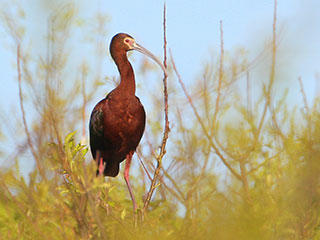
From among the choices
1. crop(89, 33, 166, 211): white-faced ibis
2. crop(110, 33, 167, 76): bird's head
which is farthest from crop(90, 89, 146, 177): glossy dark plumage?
crop(110, 33, 167, 76): bird's head

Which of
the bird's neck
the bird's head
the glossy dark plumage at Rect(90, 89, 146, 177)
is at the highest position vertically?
the bird's head

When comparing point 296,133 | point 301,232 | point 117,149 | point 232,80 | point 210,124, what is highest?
point 232,80

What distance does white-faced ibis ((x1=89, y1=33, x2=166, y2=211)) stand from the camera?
5.25 meters

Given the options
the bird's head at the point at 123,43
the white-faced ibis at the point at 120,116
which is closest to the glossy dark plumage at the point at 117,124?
the white-faced ibis at the point at 120,116

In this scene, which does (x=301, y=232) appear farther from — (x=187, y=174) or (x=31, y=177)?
(x=187, y=174)

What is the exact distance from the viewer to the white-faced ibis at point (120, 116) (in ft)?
17.2

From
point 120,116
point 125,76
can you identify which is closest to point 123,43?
point 125,76

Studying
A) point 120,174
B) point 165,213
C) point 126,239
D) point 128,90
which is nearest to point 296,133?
point 165,213

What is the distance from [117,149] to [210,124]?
1148 mm

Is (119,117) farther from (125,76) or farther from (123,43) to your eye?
(123,43)

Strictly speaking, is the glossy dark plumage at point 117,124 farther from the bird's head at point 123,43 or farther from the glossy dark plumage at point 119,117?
the bird's head at point 123,43

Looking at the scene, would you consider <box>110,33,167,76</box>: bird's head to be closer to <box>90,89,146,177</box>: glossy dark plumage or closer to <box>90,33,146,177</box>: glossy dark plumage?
<box>90,33,146,177</box>: glossy dark plumage

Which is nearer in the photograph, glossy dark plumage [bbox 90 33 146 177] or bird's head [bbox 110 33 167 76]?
glossy dark plumage [bbox 90 33 146 177]

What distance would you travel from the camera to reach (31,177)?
2.71 metres
